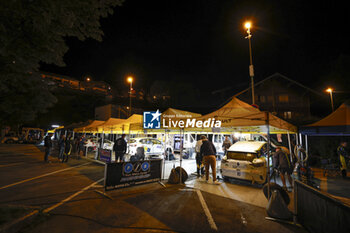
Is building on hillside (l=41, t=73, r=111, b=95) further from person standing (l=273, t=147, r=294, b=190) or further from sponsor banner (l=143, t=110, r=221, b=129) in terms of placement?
person standing (l=273, t=147, r=294, b=190)

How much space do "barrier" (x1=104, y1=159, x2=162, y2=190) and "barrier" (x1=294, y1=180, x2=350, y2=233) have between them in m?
4.84

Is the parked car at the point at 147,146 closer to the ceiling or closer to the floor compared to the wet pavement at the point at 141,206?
closer to the ceiling

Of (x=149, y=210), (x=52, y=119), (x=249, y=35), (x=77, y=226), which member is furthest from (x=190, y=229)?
(x=52, y=119)

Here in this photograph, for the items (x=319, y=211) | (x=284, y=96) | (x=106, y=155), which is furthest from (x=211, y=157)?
(x=284, y=96)

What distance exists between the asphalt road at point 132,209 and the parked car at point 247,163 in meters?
1.79

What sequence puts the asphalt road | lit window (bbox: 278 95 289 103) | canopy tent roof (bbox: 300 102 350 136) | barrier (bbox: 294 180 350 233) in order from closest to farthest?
barrier (bbox: 294 180 350 233)
the asphalt road
canopy tent roof (bbox: 300 102 350 136)
lit window (bbox: 278 95 289 103)

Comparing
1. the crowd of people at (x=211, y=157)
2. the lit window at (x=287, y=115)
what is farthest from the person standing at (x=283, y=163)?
the lit window at (x=287, y=115)

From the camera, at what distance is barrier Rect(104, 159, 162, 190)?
564 cm

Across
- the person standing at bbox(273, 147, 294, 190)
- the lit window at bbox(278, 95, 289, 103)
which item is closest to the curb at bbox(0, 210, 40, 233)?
the person standing at bbox(273, 147, 294, 190)

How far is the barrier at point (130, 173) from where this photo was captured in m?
5.64

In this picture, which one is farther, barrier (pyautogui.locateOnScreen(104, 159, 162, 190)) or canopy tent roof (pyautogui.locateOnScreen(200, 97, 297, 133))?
canopy tent roof (pyautogui.locateOnScreen(200, 97, 297, 133))

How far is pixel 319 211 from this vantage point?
3.11m

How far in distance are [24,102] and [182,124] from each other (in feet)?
21.1

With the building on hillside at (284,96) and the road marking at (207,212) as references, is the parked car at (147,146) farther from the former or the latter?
the building on hillside at (284,96)
